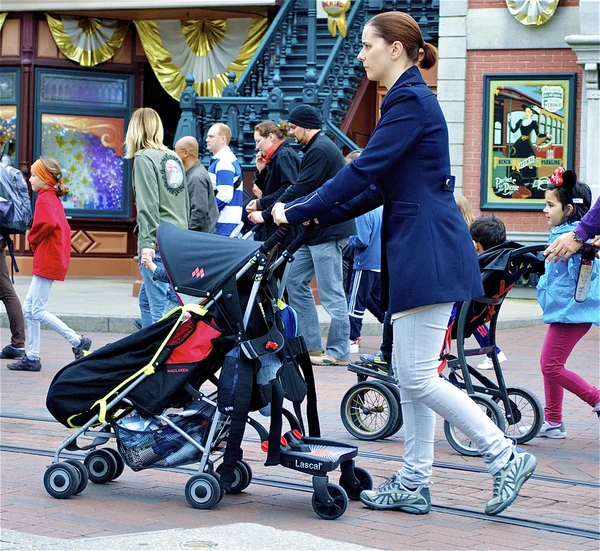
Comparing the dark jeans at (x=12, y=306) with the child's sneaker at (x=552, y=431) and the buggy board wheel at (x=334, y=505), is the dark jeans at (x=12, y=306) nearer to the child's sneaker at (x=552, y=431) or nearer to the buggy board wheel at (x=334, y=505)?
the child's sneaker at (x=552, y=431)

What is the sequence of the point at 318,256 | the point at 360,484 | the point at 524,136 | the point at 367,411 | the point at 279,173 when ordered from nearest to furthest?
the point at 360,484 < the point at 367,411 < the point at 318,256 < the point at 279,173 < the point at 524,136

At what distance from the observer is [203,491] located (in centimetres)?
504

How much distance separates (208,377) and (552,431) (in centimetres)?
261

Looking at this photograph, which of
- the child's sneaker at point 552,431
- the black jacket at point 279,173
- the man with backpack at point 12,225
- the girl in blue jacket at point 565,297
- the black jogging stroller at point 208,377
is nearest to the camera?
the black jogging stroller at point 208,377

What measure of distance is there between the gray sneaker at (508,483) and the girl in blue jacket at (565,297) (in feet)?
6.01

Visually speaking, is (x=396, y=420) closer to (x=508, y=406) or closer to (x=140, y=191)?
(x=508, y=406)

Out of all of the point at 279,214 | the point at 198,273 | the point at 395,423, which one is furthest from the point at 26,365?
the point at 279,214

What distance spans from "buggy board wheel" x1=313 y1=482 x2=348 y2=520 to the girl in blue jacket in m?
2.29

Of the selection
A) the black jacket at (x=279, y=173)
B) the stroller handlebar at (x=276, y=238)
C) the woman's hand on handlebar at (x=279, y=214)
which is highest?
the black jacket at (x=279, y=173)

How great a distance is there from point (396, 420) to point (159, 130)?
3.17m

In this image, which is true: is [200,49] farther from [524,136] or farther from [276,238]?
[276,238]

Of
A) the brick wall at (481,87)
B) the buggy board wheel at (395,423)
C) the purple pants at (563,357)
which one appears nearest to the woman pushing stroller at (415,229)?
the buggy board wheel at (395,423)

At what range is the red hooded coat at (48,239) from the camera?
9500 mm

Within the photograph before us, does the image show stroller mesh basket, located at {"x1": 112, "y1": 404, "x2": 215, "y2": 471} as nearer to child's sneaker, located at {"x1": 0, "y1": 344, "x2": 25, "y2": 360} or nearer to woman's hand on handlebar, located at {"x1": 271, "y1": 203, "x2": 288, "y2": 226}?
woman's hand on handlebar, located at {"x1": 271, "y1": 203, "x2": 288, "y2": 226}
